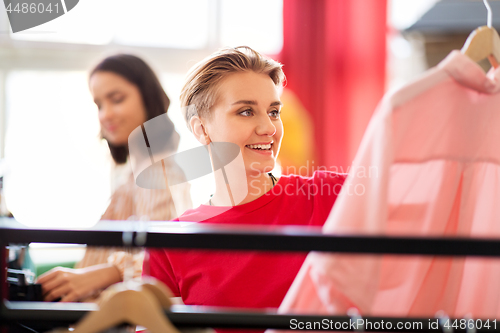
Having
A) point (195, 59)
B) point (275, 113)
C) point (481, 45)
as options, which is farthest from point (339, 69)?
point (481, 45)

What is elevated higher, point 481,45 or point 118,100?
point 481,45

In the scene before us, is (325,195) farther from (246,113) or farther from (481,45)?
(481,45)

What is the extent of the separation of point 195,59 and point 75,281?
0.99 m

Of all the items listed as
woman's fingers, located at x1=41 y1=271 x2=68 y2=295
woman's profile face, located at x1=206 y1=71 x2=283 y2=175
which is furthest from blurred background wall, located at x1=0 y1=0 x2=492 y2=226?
woman's profile face, located at x1=206 y1=71 x2=283 y2=175

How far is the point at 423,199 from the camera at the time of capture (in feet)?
2.05

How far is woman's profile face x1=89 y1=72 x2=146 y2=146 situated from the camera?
1.11 metres

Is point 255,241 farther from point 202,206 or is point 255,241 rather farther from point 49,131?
point 49,131

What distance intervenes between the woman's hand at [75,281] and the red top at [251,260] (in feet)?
0.60

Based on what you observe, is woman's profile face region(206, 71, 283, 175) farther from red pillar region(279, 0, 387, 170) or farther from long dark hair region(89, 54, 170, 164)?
red pillar region(279, 0, 387, 170)

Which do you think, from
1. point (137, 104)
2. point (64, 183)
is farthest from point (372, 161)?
point (64, 183)

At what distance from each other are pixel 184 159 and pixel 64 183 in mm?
779

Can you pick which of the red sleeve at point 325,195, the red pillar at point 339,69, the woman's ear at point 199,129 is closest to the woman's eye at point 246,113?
the woman's ear at point 199,129

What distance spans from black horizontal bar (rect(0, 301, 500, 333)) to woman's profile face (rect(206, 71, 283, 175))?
1.50ft

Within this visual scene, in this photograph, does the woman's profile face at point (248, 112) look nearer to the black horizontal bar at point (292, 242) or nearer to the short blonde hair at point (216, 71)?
the short blonde hair at point (216, 71)
